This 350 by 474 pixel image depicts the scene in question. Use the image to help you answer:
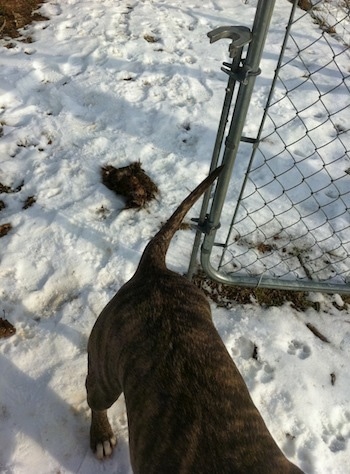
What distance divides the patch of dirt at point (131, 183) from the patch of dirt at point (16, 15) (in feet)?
6.96

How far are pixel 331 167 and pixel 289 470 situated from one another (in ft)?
8.85

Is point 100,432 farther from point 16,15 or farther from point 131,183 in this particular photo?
point 16,15

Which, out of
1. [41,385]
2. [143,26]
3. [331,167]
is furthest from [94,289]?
[143,26]

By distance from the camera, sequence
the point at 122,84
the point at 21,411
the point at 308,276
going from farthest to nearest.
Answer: the point at 122,84 → the point at 308,276 → the point at 21,411

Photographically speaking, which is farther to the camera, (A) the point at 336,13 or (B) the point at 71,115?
(A) the point at 336,13

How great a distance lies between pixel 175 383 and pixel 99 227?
180cm

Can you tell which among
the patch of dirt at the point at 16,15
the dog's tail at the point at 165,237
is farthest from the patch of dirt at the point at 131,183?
the patch of dirt at the point at 16,15

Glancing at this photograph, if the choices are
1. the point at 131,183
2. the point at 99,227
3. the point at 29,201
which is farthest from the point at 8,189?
the point at 131,183

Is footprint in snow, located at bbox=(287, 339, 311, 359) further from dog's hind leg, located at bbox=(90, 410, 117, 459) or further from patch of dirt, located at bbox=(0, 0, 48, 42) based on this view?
patch of dirt, located at bbox=(0, 0, 48, 42)

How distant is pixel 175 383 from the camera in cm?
150

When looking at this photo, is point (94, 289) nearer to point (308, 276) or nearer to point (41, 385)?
point (41, 385)

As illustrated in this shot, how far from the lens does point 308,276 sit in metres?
3.05

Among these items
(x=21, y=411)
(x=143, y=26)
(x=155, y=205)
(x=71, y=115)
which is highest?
(x=143, y=26)

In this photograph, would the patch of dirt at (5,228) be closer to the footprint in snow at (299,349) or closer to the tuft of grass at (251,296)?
the tuft of grass at (251,296)
